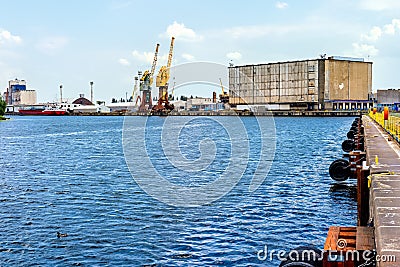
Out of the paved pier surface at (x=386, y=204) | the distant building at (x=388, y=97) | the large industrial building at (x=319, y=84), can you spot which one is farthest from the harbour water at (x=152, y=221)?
the distant building at (x=388, y=97)

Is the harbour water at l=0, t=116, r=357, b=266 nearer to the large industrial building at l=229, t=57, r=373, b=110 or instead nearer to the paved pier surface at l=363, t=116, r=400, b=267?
the paved pier surface at l=363, t=116, r=400, b=267

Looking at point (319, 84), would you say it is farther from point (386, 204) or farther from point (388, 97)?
point (386, 204)

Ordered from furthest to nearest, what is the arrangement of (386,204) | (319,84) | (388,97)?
(388,97)
(319,84)
(386,204)

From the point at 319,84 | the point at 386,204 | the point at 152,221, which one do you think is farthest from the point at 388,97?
the point at 386,204

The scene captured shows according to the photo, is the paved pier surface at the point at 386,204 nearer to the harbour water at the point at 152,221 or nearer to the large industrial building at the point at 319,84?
the harbour water at the point at 152,221

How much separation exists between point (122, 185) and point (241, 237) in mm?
14399

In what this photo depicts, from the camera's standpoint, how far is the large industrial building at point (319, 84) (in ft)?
589

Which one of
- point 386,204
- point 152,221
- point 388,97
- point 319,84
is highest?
point 319,84

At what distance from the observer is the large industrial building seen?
589 ft

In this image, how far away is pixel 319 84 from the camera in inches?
7072

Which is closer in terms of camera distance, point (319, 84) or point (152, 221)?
point (152, 221)

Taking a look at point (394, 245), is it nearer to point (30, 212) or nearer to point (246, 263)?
point (246, 263)

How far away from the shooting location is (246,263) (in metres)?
16.5

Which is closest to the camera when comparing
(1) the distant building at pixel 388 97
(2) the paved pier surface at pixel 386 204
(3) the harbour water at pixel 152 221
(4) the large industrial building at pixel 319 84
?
(2) the paved pier surface at pixel 386 204
